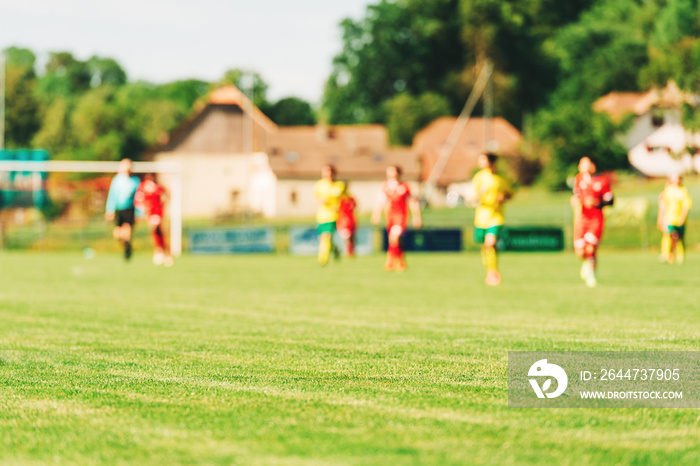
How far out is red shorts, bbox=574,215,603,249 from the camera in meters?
15.7

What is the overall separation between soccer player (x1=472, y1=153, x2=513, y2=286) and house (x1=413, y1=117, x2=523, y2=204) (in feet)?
206

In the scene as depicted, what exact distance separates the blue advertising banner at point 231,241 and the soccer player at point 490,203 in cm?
1820

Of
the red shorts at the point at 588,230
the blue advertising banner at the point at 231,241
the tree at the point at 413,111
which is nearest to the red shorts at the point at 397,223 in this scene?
the red shorts at the point at 588,230

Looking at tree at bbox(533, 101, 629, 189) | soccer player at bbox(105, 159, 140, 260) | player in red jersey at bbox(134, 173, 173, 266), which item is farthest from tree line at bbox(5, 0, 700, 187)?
soccer player at bbox(105, 159, 140, 260)

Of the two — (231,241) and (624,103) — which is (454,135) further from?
(231,241)

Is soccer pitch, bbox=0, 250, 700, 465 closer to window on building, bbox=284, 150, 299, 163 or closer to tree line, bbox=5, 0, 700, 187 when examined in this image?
tree line, bbox=5, 0, 700, 187

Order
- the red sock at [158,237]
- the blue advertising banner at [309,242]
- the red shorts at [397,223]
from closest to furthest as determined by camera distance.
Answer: the red shorts at [397,223]
the red sock at [158,237]
the blue advertising banner at [309,242]

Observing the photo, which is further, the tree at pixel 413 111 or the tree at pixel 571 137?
the tree at pixel 413 111

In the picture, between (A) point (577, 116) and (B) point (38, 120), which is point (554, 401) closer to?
(A) point (577, 116)

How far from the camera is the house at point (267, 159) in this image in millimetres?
80125

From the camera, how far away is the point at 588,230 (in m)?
15.7

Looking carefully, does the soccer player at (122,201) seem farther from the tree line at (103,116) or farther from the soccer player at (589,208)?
the tree line at (103,116)

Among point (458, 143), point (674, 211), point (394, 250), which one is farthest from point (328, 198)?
point (458, 143)

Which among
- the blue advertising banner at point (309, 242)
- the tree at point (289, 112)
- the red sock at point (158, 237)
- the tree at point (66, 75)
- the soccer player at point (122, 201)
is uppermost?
the tree at point (66, 75)
